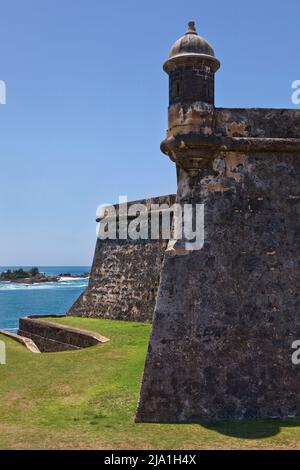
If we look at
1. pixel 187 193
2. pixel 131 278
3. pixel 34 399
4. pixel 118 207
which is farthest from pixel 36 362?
pixel 118 207

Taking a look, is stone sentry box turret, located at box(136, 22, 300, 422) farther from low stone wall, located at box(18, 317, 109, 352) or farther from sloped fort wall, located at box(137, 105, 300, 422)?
low stone wall, located at box(18, 317, 109, 352)

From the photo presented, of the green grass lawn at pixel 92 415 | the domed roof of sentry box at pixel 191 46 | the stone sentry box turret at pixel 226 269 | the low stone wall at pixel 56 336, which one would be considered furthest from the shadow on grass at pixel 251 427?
the low stone wall at pixel 56 336

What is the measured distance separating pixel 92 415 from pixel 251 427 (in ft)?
7.03

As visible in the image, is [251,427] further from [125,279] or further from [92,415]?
[125,279]

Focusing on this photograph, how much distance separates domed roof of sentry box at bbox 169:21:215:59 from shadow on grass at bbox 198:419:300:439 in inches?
197

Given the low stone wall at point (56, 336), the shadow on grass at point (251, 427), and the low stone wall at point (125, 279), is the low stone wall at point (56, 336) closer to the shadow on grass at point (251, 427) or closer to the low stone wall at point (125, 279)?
the low stone wall at point (125, 279)

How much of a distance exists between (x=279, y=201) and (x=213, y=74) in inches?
81.4

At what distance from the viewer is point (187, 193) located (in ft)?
25.4

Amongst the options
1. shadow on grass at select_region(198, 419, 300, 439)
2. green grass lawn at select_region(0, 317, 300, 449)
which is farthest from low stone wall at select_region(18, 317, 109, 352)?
shadow on grass at select_region(198, 419, 300, 439)

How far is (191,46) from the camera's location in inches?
300

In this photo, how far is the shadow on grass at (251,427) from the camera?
6.39 meters

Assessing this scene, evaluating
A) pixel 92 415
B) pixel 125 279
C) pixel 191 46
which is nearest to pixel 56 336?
pixel 125 279

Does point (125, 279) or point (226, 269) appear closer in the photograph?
point (226, 269)

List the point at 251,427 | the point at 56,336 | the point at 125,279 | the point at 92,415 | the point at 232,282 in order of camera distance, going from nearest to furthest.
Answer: the point at 251,427 < the point at 92,415 < the point at 232,282 < the point at 56,336 < the point at 125,279
